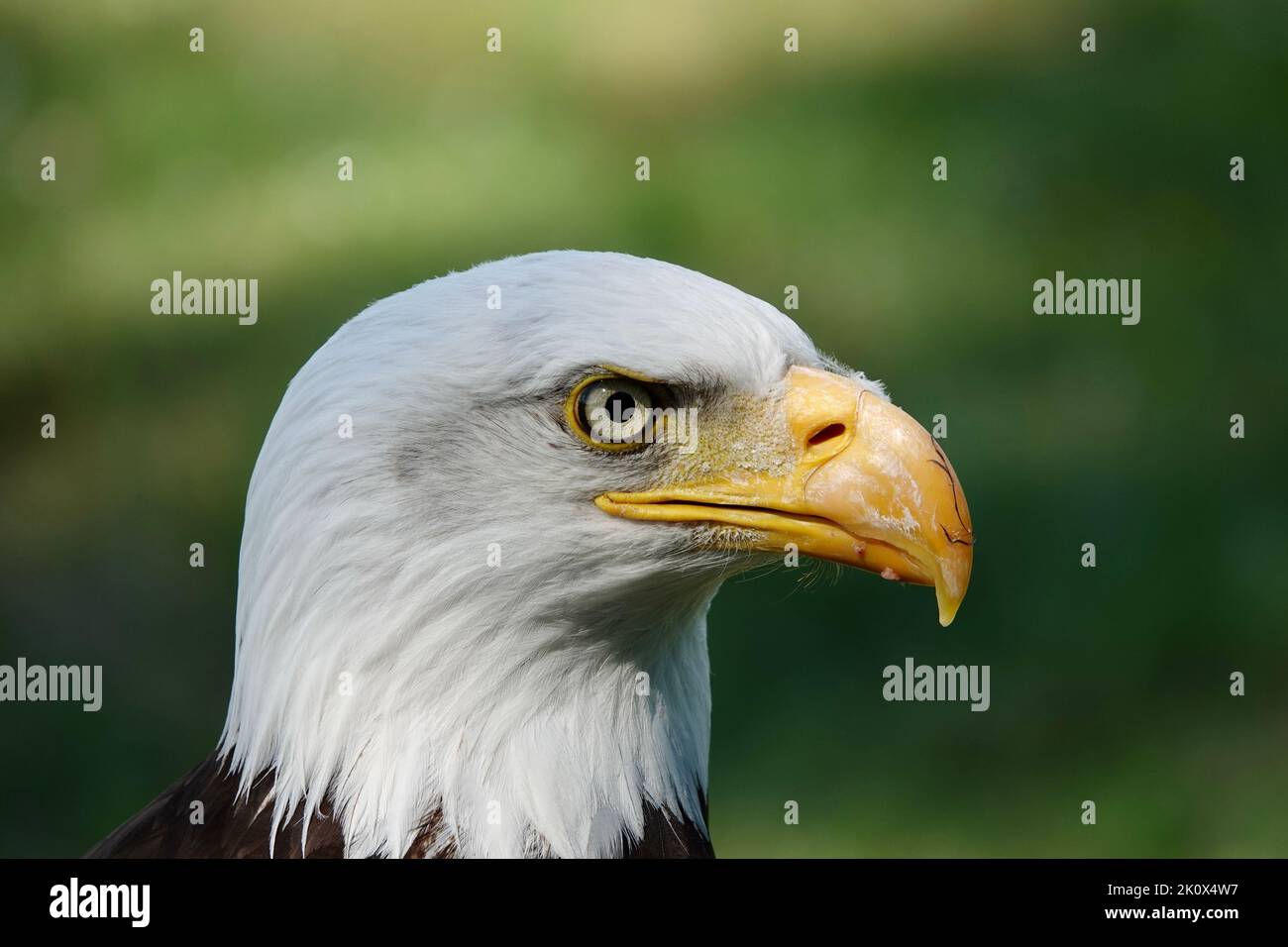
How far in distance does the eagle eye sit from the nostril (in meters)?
0.31

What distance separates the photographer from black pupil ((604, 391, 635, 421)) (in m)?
2.71

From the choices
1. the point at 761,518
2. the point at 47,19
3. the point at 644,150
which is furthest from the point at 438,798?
the point at 47,19

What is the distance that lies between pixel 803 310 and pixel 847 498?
4022mm

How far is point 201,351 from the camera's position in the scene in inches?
258

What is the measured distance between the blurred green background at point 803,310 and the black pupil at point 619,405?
2.08 meters

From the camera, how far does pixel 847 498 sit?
269 centimetres

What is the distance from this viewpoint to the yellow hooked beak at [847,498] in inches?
105

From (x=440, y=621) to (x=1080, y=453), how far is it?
4.29 metres
